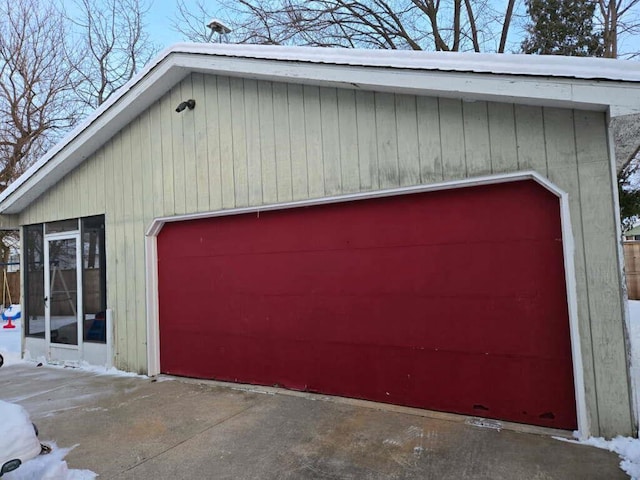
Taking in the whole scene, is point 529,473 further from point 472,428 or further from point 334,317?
point 334,317

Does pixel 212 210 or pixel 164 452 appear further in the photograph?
pixel 212 210

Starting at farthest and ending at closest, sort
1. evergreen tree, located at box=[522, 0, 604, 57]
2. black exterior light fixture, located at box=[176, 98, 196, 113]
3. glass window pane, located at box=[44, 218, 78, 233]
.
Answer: evergreen tree, located at box=[522, 0, 604, 57]
glass window pane, located at box=[44, 218, 78, 233]
black exterior light fixture, located at box=[176, 98, 196, 113]

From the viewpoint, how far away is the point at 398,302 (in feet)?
14.2

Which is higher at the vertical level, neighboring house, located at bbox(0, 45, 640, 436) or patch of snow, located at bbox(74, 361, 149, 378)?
neighboring house, located at bbox(0, 45, 640, 436)

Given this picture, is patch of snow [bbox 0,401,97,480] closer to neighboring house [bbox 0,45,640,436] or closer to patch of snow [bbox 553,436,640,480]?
neighboring house [bbox 0,45,640,436]

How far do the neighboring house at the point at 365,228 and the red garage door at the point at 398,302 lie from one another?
0.06 feet

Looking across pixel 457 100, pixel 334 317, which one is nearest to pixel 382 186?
pixel 457 100

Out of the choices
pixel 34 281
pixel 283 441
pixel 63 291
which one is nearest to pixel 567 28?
pixel 283 441

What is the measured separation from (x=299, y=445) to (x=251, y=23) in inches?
463

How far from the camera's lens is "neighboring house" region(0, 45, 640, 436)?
3.46 metres

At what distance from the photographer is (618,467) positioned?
2.95 metres

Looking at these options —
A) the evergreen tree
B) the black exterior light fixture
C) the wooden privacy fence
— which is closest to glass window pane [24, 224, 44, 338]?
the black exterior light fixture

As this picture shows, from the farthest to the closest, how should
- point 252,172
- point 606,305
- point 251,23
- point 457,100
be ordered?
1. point 251,23
2. point 252,172
3. point 457,100
4. point 606,305

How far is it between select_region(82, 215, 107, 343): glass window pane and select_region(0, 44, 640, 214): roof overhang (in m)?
1.32
